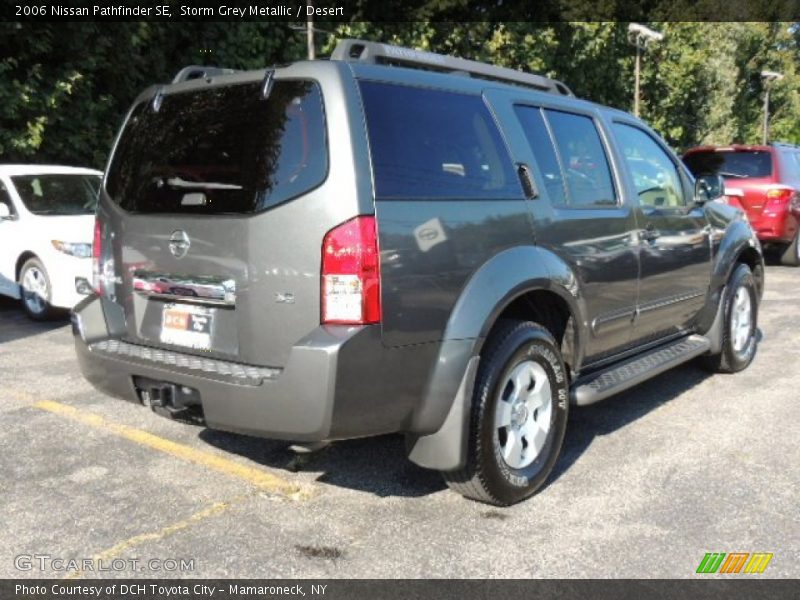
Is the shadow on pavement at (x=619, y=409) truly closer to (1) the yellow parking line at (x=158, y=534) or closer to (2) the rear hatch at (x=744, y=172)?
(1) the yellow parking line at (x=158, y=534)

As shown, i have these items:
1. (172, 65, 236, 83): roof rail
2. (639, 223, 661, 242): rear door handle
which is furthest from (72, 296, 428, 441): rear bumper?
(639, 223, 661, 242): rear door handle

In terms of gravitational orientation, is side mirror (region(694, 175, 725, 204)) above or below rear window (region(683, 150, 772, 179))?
below

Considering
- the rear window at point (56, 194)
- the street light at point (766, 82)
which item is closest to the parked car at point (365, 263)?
the rear window at point (56, 194)

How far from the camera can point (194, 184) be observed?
3.23 metres

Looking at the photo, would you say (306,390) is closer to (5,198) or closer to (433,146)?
(433,146)

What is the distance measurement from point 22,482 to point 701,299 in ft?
13.4

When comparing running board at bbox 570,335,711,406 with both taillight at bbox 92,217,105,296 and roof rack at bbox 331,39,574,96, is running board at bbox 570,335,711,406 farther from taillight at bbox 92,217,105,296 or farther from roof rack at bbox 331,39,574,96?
taillight at bbox 92,217,105,296

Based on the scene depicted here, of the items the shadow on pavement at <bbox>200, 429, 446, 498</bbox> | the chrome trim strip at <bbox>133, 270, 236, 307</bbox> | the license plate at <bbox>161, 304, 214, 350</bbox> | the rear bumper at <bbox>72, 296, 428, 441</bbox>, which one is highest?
the chrome trim strip at <bbox>133, 270, 236, 307</bbox>

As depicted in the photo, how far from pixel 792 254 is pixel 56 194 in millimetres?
9961

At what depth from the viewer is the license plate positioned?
317 centimetres

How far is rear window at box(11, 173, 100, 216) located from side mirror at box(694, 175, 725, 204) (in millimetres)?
5974

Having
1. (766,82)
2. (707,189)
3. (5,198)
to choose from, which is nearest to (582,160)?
(707,189)

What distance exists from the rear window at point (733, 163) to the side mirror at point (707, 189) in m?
6.11

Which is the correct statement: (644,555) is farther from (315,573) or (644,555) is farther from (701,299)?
(701,299)
